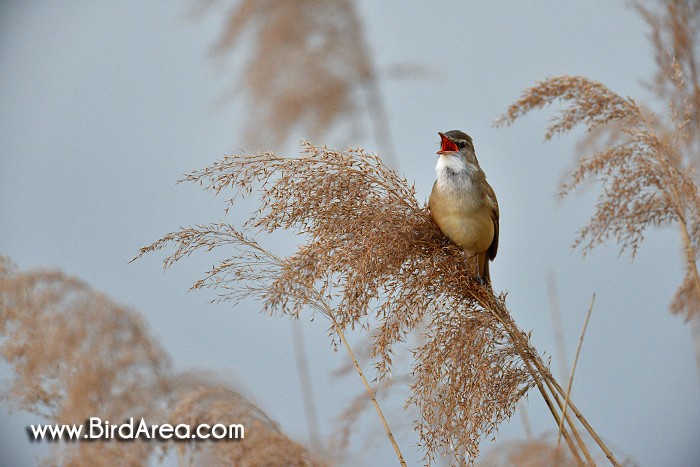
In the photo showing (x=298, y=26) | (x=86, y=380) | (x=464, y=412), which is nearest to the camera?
(x=464, y=412)

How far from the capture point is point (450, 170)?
2.34 meters

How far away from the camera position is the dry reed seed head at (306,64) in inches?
163

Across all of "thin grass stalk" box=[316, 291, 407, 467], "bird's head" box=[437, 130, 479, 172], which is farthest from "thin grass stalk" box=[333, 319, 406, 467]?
"bird's head" box=[437, 130, 479, 172]

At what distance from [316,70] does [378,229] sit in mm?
2545

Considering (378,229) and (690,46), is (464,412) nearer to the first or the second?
(378,229)

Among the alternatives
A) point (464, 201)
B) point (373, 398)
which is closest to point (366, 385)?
point (373, 398)

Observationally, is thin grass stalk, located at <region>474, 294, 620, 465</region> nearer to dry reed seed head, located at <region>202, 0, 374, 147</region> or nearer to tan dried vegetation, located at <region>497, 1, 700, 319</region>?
tan dried vegetation, located at <region>497, 1, 700, 319</region>

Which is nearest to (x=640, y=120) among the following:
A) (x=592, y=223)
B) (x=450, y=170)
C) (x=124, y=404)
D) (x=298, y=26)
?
(x=592, y=223)

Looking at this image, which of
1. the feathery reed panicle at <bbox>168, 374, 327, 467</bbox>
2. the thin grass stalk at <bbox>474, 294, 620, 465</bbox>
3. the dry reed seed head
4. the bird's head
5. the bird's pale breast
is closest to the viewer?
the thin grass stalk at <bbox>474, 294, 620, 465</bbox>

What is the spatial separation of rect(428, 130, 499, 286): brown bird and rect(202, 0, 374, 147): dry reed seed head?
186 centimetres

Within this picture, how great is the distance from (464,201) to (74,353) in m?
1.50

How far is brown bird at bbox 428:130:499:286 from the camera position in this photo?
2133mm

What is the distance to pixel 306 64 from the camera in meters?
4.21

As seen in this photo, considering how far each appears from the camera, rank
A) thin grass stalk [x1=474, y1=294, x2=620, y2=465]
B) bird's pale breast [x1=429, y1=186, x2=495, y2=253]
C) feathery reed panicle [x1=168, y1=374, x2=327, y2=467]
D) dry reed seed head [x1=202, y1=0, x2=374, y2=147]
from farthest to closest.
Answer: dry reed seed head [x1=202, y1=0, x2=374, y2=147] → bird's pale breast [x1=429, y1=186, x2=495, y2=253] → feathery reed panicle [x1=168, y1=374, x2=327, y2=467] → thin grass stalk [x1=474, y1=294, x2=620, y2=465]
